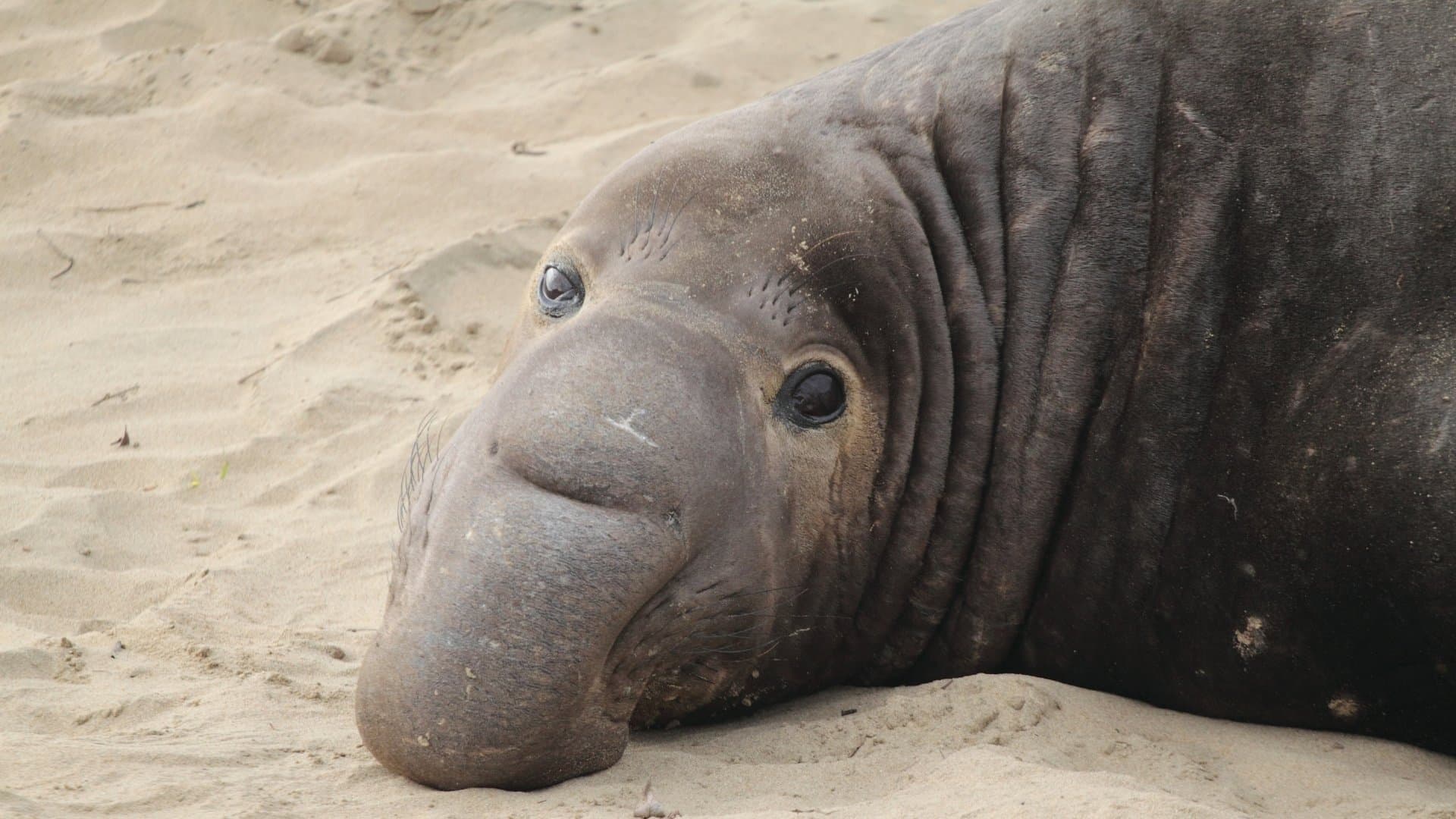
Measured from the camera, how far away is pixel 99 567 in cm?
445

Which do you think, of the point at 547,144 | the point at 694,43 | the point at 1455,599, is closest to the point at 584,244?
the point at 1455,599

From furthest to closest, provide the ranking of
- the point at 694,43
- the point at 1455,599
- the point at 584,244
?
1. the point at 694,43
2. the point at 584,244
3. the point at 1455,599

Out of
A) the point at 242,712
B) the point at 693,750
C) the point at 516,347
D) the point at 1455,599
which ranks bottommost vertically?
the point at 242,712

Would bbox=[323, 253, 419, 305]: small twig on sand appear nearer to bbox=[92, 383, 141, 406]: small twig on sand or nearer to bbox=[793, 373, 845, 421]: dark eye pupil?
bbox=[92, 383, 141, 406]: small twig on sand

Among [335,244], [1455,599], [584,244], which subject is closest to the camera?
[1455,599]

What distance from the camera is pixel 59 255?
6.61m

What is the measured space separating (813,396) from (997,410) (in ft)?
1.63

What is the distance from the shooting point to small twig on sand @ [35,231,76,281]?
6.51m

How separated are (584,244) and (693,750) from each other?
1172mm

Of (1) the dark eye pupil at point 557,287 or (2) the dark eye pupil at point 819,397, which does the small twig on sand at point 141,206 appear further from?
(2) the dark eye pupil at point 819,397

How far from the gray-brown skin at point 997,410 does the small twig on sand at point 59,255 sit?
3396 mm

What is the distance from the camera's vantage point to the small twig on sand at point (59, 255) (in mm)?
6512

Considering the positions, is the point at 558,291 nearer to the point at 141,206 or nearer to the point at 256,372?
the point at 256,372

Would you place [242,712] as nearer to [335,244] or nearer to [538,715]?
[538,715]
